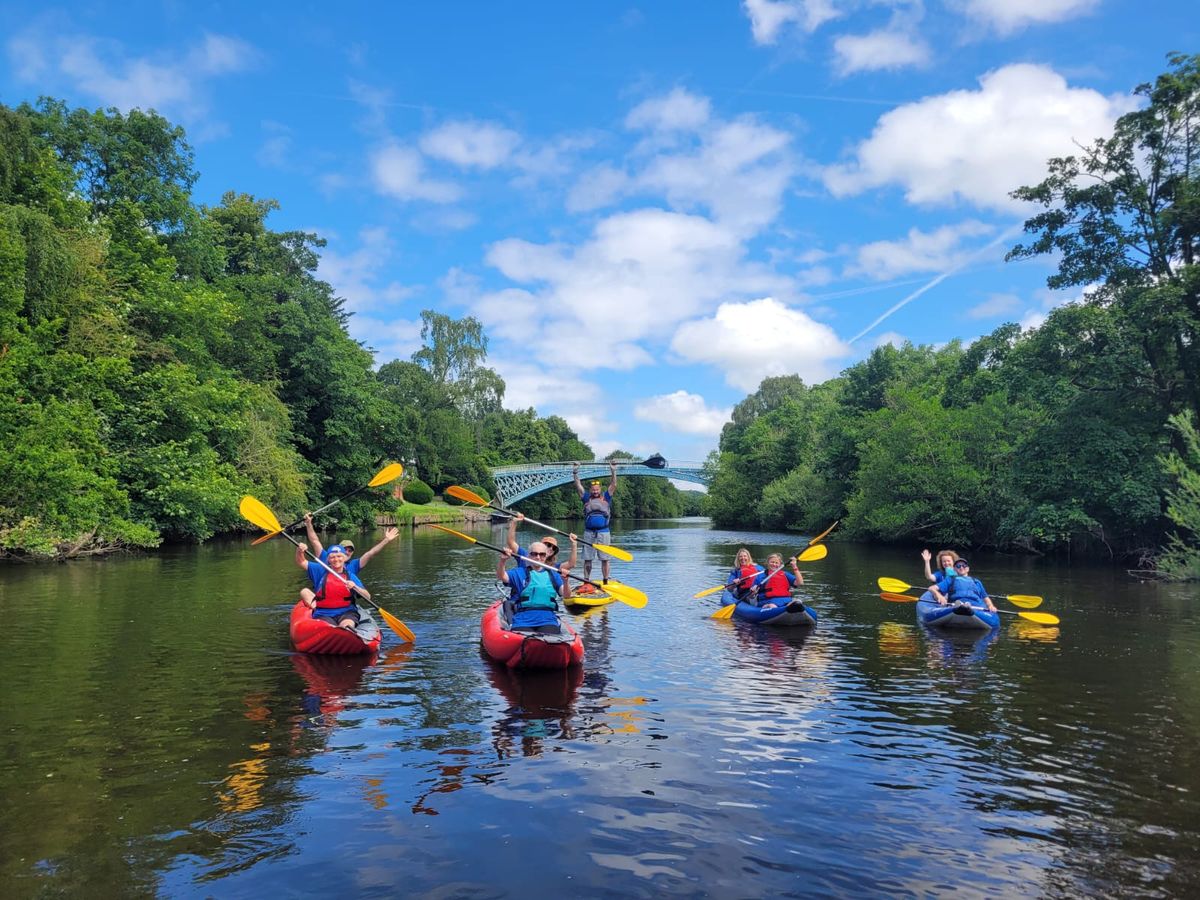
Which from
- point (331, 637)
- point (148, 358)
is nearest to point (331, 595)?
point (331, 637)

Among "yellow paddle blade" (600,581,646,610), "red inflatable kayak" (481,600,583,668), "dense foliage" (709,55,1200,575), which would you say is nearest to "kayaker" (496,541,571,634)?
"red inflatable kayak" (481,600,583,668)

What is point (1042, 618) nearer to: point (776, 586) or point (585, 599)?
point (776, 586)

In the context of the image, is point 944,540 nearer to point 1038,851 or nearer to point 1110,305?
point 1110,305

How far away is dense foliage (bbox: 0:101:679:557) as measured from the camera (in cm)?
2066

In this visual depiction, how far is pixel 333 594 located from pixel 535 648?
10.7 ft

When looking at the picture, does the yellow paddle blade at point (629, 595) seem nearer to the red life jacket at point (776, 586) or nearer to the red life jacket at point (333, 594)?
the red life jacket at point (776, 586)

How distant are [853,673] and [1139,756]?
11.3 feet

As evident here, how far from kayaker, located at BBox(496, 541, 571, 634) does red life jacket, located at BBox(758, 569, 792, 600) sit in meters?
5.01

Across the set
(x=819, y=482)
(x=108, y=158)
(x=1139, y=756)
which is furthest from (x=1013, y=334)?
(x=108, y=158)

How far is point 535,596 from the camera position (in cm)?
947

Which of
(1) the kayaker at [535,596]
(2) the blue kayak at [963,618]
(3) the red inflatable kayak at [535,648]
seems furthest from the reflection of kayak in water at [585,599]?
(2) the blue kayak at [963,618]

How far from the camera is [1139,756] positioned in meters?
6.48

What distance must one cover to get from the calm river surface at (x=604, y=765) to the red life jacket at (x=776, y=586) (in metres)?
1.33

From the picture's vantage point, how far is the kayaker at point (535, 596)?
30.7 ft
